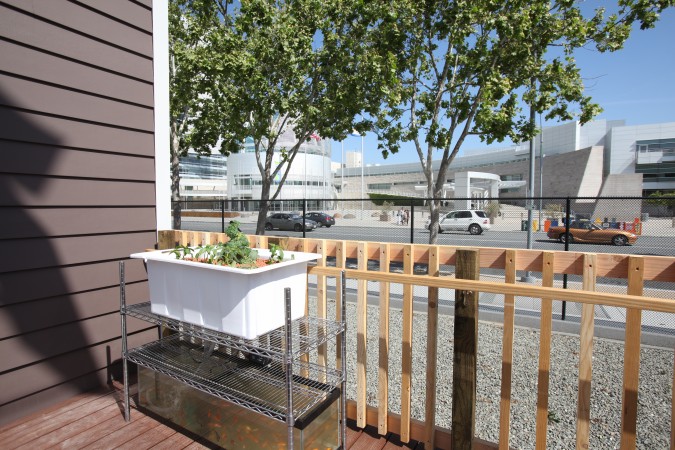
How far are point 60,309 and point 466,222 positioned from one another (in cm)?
1610

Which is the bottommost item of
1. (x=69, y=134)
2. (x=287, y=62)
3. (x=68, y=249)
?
(x=68, y=249)

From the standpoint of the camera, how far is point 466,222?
16.6 metres

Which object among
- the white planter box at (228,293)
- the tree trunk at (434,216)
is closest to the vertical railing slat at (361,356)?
the white planter box at (228,293)

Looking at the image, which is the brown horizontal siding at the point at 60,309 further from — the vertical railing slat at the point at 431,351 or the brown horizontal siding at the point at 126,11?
the vertical railing slat at the point at 431,351

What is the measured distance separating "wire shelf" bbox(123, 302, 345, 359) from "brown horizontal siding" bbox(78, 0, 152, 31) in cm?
192

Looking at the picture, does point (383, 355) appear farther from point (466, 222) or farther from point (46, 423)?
point (466, 222)

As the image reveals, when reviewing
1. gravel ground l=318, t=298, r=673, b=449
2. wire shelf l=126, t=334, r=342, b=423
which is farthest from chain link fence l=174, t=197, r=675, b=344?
wire shelf l=126, t=334, r=342, b=423

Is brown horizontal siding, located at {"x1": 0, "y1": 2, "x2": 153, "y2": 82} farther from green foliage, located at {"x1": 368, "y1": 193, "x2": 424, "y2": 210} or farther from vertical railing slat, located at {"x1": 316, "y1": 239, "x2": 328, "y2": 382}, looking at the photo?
green foliage, located at {"x1": 368, "y1": 193, "x2": 424, "y2": 210}

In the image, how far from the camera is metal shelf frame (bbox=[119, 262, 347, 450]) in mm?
1544

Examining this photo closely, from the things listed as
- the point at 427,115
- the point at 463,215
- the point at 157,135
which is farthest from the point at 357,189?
the point at 157,135

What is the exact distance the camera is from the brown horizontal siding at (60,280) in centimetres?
205

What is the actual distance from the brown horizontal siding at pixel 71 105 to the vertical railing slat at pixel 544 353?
8.78 feet

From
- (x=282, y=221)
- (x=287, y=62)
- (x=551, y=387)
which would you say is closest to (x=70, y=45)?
(x=551, y=387)

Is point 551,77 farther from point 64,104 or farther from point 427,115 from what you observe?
point 64,104
